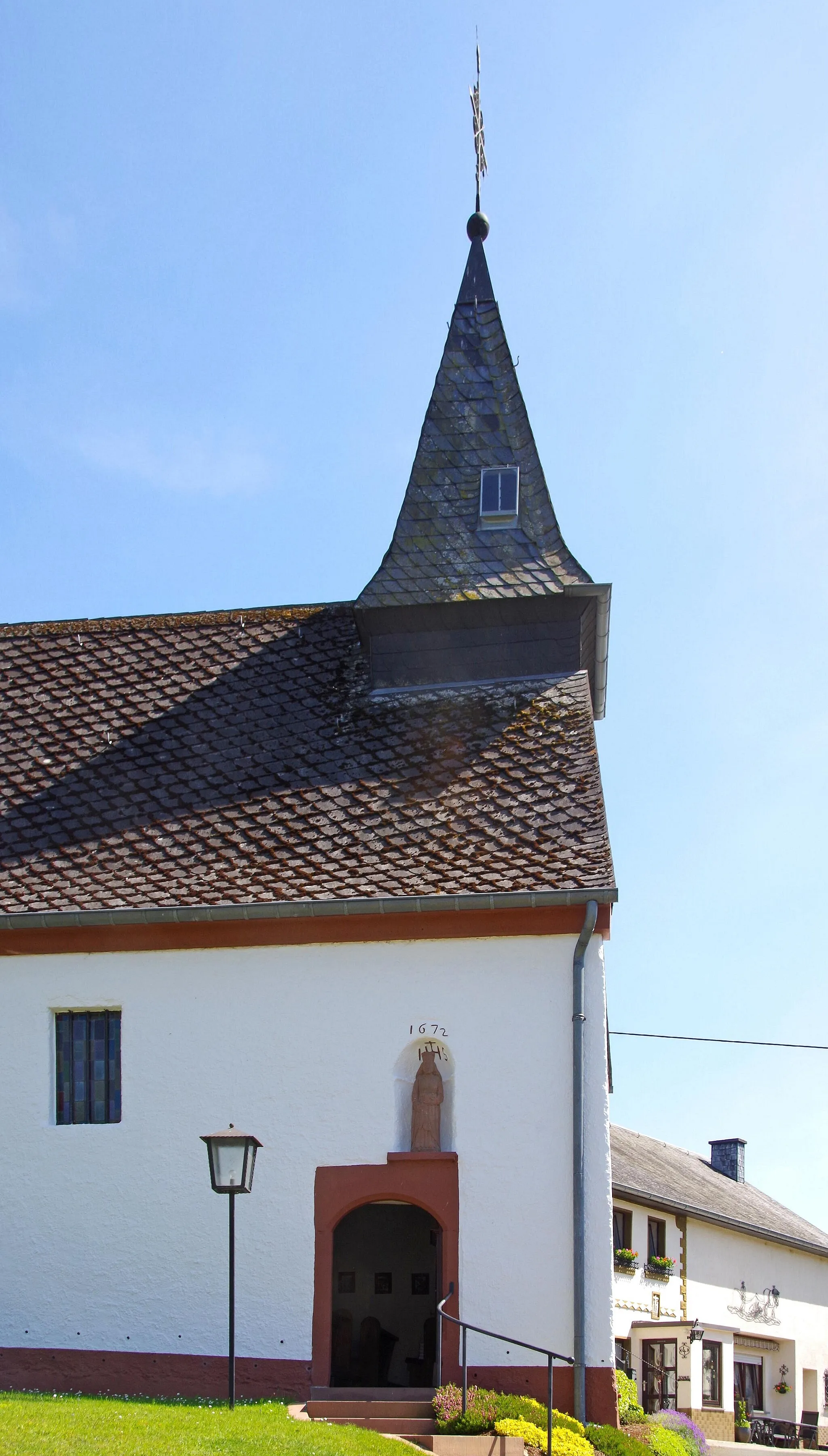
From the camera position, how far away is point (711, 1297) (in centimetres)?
3466

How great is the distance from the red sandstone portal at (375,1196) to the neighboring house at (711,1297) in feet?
55.7

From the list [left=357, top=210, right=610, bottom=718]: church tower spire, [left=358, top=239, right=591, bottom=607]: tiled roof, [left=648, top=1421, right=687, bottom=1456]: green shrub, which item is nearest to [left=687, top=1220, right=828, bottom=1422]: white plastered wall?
[left=648, top=1421, right=687, bottom=1456]: green shrub

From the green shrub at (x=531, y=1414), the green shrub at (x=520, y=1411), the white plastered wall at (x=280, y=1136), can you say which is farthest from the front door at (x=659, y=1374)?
the green shrub at (x=520, y=1411)

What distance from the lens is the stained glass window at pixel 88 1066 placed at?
13.5 meters

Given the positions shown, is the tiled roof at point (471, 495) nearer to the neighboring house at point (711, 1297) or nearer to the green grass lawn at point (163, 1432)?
the green grass lawn at point (163, 1432)

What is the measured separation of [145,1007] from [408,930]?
2576 millimetres

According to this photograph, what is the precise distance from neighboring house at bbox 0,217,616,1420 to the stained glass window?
0.03 meters

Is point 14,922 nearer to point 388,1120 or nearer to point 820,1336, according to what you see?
point 388,1120

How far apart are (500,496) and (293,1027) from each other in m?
7.79

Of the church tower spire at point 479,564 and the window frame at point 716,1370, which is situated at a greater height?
the church tower spire at point 479,564

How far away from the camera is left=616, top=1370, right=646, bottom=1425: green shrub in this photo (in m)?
14.9

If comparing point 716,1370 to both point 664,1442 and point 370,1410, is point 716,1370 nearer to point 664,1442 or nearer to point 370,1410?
point 664,1442

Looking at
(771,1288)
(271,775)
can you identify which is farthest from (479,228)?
(771,1288)

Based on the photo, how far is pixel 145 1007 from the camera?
1362 cm
